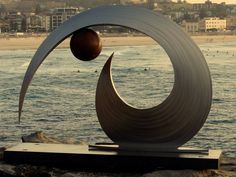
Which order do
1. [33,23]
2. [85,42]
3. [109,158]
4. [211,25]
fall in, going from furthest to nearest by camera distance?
[211,25], [33,23], [85,42], [109,158]

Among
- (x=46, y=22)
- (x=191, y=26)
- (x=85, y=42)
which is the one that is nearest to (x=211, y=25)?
(x=191, y=26)

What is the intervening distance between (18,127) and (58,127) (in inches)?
55.9

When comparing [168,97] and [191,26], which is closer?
[168,97]

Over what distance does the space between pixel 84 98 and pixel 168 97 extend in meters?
22.6

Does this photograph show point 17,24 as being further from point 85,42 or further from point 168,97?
point 168,97

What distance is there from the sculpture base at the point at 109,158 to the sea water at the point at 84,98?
25.9ft

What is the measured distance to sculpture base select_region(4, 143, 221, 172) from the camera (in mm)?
9414

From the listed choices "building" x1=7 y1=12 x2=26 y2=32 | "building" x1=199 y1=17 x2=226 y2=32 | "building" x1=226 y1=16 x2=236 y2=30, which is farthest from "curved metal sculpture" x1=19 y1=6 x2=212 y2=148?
"building" x1=226 y1=16 x2=236 y2=30

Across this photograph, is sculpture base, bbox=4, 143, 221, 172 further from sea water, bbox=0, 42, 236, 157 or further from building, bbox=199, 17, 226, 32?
building, bbox=199, 17, 226, 32

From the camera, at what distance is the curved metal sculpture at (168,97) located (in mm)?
9672

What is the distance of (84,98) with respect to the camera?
32250 mm

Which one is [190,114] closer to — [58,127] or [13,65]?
[58,127]

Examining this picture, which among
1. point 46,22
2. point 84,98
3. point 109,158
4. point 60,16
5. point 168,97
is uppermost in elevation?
point 168,97

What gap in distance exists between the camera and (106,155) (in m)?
9.66
